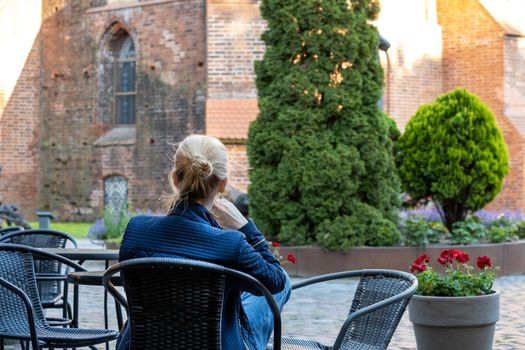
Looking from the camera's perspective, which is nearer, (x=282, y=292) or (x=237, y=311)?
(x=237, y=311)

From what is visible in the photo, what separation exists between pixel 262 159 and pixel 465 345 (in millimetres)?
7398

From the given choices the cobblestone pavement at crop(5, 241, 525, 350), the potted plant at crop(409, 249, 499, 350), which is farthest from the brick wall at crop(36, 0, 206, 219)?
the potted plant at crop(409, 249, 499, 350)

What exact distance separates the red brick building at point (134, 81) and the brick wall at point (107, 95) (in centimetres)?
3

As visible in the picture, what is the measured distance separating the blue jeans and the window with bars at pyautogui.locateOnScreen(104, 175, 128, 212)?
70.2ft

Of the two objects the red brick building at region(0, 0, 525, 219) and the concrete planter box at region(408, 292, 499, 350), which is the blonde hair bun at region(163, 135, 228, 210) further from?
the red brick building at region(0, 0, 525, 219)

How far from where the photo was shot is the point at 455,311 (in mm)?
6230

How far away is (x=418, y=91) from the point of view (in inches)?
1020

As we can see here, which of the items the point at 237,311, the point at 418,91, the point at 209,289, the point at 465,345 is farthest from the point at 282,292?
the point at 418,91

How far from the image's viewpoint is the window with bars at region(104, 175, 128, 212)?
25406mm

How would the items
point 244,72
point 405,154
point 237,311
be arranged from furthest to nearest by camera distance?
1. point 244,72
2. point 405,154
3. point 237,311

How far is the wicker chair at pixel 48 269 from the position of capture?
604cm

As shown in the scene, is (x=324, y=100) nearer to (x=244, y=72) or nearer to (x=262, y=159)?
(x=262, y=159)

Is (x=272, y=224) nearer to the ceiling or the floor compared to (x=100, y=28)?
nearer to the floor

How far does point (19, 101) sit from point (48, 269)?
21.4 metres
